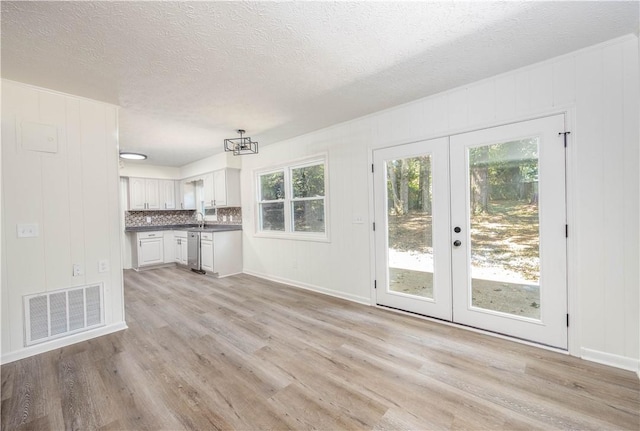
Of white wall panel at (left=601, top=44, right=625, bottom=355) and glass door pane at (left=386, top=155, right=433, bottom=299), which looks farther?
glass door pane at (left=386, top=155, right=433, bottom=299)

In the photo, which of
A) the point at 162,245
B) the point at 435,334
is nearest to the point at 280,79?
the point at 435,334

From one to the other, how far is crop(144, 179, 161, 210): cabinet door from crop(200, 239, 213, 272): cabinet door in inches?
84.7

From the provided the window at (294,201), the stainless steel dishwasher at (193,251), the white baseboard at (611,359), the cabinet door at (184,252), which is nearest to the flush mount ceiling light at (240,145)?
the window at (294,201)

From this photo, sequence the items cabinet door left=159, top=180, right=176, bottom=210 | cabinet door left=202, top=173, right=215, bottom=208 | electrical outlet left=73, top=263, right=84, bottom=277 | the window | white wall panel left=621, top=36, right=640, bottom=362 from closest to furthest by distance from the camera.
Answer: white wall panel left=621, top=36, right=640, bottom=362
electrical outlet left=73, top=263, right=84, bottom=277
the window
cabinet door left=202, top=173, right=215, bottom=208
cabinet door left=159, top=180, right=176, bottom=210

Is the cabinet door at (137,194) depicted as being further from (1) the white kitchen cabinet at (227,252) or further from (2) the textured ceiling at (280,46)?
(2) the textured ceiling at (280,46)

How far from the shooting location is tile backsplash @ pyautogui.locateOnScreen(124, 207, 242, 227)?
20.2ft

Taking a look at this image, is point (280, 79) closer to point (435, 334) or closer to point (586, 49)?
point (586, 49)

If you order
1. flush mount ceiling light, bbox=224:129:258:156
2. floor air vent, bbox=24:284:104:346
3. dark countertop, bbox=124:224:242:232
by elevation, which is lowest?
floor air vent, bbox=24:284:104:346

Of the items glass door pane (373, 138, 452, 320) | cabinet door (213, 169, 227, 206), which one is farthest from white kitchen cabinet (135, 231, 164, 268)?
glass door pane (373, 138, 452, 320)

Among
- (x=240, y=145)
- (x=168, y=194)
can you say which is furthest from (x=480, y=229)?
(x=168, y=194)

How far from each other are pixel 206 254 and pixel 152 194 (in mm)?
2596

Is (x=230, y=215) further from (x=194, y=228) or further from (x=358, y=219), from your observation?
(x=358, y=219)

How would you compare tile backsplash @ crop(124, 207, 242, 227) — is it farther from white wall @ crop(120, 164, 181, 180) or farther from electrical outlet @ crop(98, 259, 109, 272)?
electrical outlet @ crop(98, 259, 109, 272)

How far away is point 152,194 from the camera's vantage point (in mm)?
6684
